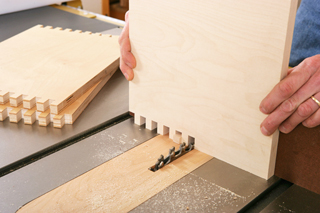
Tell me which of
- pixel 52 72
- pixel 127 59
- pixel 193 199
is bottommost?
pixel 193 199

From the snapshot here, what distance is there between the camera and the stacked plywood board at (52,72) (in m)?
1.26

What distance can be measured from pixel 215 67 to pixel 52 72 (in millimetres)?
771

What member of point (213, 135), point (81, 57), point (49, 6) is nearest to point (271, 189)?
point (213, 135)

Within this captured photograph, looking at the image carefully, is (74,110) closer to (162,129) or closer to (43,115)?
(43,115)

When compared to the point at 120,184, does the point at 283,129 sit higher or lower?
higher

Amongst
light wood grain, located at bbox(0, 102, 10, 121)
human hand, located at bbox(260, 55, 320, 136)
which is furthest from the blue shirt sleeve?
light wood grain, located at bbox(0, 102, 10, 121)

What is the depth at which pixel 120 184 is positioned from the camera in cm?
96

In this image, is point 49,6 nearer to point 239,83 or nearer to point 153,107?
point 153,107

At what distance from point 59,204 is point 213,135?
48 centimetres

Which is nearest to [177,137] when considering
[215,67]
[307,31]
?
[215,67]

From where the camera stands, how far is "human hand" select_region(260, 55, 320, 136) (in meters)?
0.86

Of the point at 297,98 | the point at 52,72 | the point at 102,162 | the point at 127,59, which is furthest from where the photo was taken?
the point at 52,72

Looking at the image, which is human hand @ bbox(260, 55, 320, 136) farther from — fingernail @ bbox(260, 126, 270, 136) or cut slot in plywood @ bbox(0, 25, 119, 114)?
cut slot in plywood @ bbox(0, 25, 119, 114)

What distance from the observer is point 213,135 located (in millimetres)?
1058
